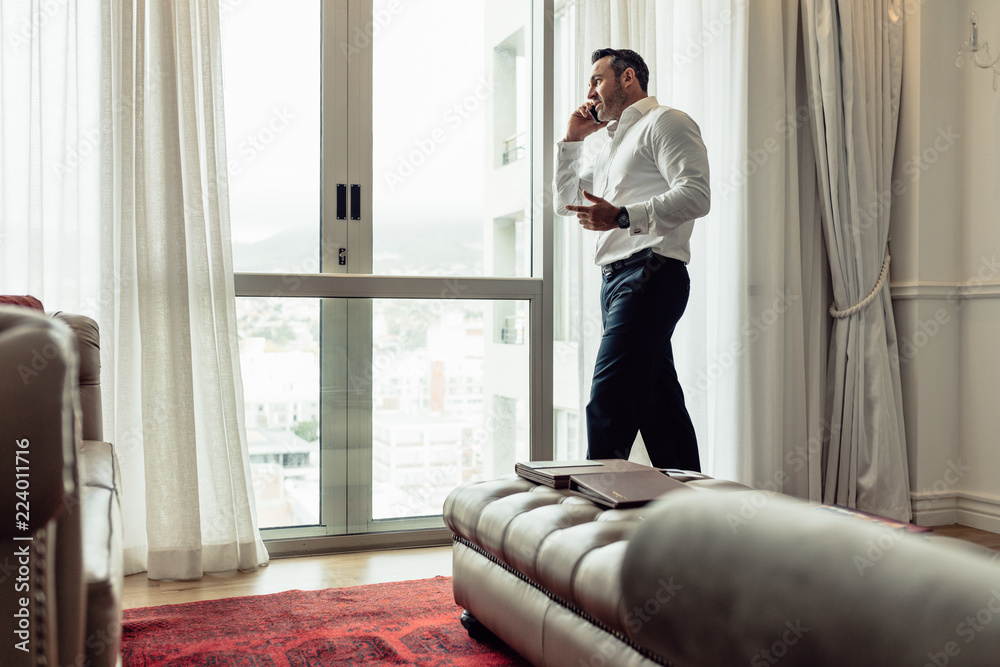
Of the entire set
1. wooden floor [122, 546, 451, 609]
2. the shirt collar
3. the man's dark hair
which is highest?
the man's dark hair

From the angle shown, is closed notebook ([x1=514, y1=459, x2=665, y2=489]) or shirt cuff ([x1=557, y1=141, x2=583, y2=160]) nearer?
closed notebook ([x1=514, y1=459, x2=665, y2=489])

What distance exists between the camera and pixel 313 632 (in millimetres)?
1905

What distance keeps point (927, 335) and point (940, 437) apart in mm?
409

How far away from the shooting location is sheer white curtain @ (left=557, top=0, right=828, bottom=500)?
3133mm

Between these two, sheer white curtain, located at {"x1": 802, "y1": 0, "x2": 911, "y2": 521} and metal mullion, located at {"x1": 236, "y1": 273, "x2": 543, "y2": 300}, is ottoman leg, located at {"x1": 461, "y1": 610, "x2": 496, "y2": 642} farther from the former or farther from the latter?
sheer white curtain, located at {"x1": 802, "y1": 0, "x2": 911, "y2": 521}

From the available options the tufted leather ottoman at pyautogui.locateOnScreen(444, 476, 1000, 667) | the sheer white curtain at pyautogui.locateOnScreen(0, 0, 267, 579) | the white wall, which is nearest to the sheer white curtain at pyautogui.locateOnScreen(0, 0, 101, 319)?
the sheer white curtain at pyautogui.locateOnScreen(0, 0, 267, 579)

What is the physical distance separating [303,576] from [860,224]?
7.99 feet

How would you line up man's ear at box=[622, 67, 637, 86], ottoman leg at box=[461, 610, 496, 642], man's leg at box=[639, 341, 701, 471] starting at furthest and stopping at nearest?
1. man's ear at box=[622, 67, 637, 86]
2. man's leg at box=[639, 341, 701, 471]
3. ottoman leg at box=[461, 610, 496, 642]

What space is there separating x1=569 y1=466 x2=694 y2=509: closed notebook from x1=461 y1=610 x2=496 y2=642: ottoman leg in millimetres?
393

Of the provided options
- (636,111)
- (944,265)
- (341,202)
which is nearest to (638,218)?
(636,111)

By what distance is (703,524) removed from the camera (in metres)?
0.78

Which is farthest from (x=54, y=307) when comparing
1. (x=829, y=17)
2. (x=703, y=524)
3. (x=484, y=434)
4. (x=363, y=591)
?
(x=829, y=17)

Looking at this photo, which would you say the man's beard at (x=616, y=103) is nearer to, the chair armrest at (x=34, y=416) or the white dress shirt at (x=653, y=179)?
the white dress shirt at (x=653, y=179)

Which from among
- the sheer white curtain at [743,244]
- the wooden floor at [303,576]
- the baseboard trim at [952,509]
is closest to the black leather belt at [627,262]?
the sheer white curtain at [743,244]
